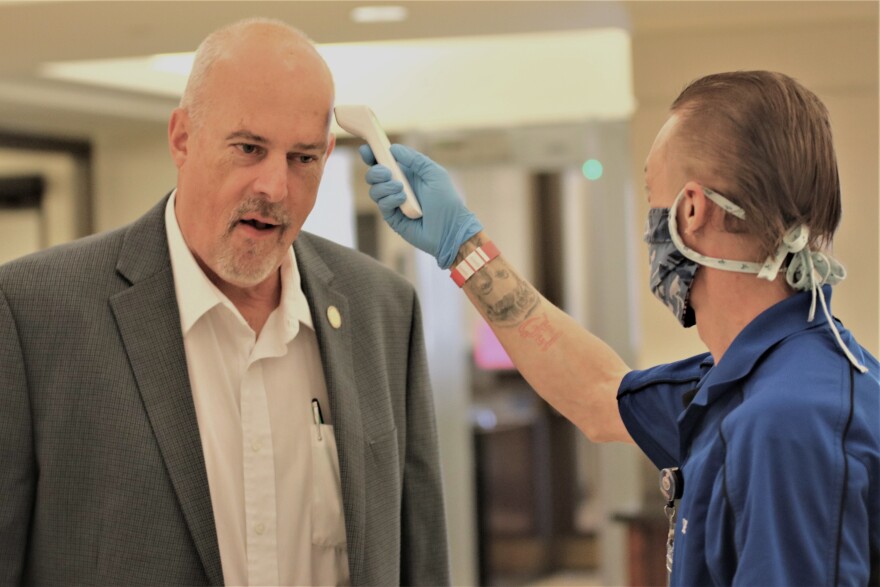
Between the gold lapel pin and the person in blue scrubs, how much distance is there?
1.72 ft

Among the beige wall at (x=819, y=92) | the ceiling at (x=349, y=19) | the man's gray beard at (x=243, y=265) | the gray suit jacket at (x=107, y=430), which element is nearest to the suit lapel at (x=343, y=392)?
the gray suit jacket at (x=107, y=430)

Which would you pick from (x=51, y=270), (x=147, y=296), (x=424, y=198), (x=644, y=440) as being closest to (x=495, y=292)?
(x=424, y=198)

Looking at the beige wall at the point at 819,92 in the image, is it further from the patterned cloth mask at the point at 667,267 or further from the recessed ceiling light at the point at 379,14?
the patterned cloth mask at the point at 667,267

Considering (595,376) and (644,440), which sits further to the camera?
(595,376)

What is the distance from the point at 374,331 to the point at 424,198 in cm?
27

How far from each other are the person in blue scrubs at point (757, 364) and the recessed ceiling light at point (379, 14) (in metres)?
2.84

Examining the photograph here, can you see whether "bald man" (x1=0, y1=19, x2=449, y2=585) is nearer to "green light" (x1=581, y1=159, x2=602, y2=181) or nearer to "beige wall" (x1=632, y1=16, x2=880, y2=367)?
"beige wall" (x1=632, y1=16, x2=880, y2=367)

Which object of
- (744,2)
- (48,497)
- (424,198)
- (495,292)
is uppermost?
(744,2)

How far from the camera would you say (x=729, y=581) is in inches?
51.6

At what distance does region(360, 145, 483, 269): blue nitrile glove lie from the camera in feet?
6.49

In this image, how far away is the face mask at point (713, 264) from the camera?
1424 millimetres

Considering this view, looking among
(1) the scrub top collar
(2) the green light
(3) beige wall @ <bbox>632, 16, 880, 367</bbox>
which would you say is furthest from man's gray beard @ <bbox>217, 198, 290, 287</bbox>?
(2) the green light

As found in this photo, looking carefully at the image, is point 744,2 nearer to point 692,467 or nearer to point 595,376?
point 595,376

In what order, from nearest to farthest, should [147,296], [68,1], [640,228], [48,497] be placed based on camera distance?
[48,497], [147,296], [68,1], [640,228]
